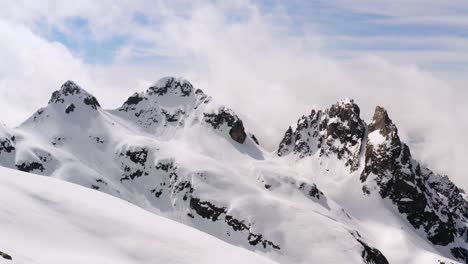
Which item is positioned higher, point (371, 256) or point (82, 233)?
point (371, 256)

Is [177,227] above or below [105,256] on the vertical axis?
above

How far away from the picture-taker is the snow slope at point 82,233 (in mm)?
30719

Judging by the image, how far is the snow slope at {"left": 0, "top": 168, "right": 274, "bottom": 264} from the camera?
3072 centimetres

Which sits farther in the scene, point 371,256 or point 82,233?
point 371,256

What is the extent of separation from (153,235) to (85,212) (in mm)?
5481

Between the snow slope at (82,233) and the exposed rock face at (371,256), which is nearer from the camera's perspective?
the snow slope at (82,233)

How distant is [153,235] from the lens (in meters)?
41.2

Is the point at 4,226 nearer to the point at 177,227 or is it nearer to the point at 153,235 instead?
the point at 153,235

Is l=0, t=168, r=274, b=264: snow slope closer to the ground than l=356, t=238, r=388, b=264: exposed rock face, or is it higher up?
closer to the ground

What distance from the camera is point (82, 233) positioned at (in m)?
36.3

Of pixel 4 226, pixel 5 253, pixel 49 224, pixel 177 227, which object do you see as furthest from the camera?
pixel 177 227

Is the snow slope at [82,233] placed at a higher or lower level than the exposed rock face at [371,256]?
lower

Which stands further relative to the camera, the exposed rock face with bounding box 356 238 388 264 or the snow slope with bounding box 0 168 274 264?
the exposed rock face with bounding box 356 238 388 264

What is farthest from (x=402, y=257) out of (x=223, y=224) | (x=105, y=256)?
(x=105, y=256)
